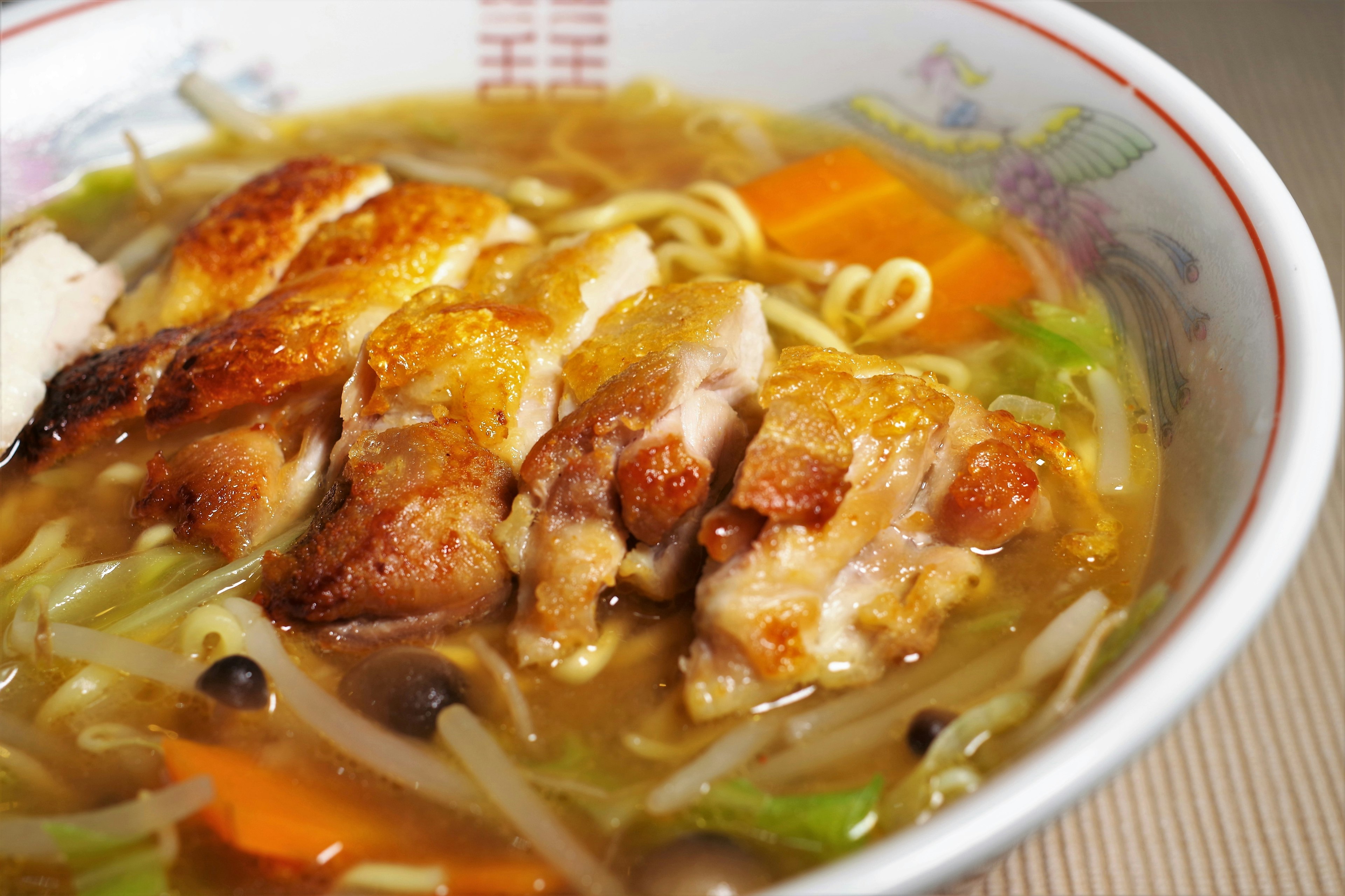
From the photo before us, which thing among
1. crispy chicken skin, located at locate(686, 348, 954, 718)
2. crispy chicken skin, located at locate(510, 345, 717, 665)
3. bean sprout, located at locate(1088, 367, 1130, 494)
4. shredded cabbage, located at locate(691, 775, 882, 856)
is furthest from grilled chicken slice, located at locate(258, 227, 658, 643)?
bean sprout, located at locate(1088, 367, 1130, 494)

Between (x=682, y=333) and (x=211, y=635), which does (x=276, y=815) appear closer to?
(x=211, y=635)

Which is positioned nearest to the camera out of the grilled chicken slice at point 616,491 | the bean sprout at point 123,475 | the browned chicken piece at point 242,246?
the grilled chicken slice at point 616,491

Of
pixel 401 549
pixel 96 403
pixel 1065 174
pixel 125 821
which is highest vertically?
pixel 1065 174

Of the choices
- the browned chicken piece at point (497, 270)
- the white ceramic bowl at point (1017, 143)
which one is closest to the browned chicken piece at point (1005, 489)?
the white ceramic bowl at point (1017, 143)

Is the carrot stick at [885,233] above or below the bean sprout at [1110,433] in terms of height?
above

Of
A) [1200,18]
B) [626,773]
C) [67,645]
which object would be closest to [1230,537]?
A: [626,773]

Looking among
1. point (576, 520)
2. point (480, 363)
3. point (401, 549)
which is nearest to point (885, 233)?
point (480, 363)

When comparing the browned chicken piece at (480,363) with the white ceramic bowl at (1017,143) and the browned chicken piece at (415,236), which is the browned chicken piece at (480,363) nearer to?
the browned chicken piece at (415,236)

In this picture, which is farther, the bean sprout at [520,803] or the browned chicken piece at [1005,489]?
the browned chicken piece at [1005,489]
